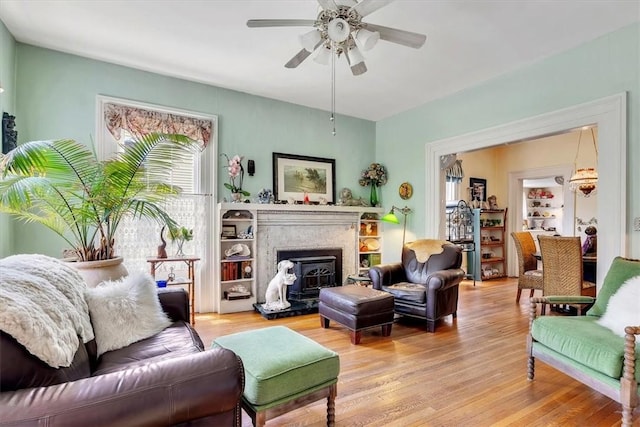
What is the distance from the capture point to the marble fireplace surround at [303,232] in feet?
14.6

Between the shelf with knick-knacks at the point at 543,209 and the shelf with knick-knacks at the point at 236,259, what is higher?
the shelf with knick-knacks at the point at 543,209

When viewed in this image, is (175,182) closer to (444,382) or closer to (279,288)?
(279,288)

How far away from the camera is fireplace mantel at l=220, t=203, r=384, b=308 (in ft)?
14.5

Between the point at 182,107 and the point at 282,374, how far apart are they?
353 centimetres

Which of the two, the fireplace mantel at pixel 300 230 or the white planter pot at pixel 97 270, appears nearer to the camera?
the white planter pot at pixel 97 270

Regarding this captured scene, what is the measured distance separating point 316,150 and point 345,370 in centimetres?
335

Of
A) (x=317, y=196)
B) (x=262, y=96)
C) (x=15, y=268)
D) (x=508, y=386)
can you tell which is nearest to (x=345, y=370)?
(x=508, y=386)

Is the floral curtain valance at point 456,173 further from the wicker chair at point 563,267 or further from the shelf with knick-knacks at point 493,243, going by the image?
the wicker chair at point 563,267

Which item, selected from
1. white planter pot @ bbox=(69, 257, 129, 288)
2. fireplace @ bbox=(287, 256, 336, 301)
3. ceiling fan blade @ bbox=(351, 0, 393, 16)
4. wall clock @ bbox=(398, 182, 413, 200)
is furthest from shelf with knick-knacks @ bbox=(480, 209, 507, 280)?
white planter pot @ bbox=(69, 257, 129, 288)

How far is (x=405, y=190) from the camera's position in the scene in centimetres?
505

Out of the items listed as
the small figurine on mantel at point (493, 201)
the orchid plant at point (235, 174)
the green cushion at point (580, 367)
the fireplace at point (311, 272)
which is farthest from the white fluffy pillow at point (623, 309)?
the small figurine on mantel at point (493, 201)

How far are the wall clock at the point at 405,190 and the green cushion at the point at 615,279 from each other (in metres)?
2.76

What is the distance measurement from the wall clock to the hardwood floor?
201 cm

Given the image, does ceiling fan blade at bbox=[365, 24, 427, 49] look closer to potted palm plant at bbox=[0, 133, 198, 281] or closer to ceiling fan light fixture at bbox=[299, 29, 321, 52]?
ceiling fan light fixture at bbox=[299, 29, 321, 52]
